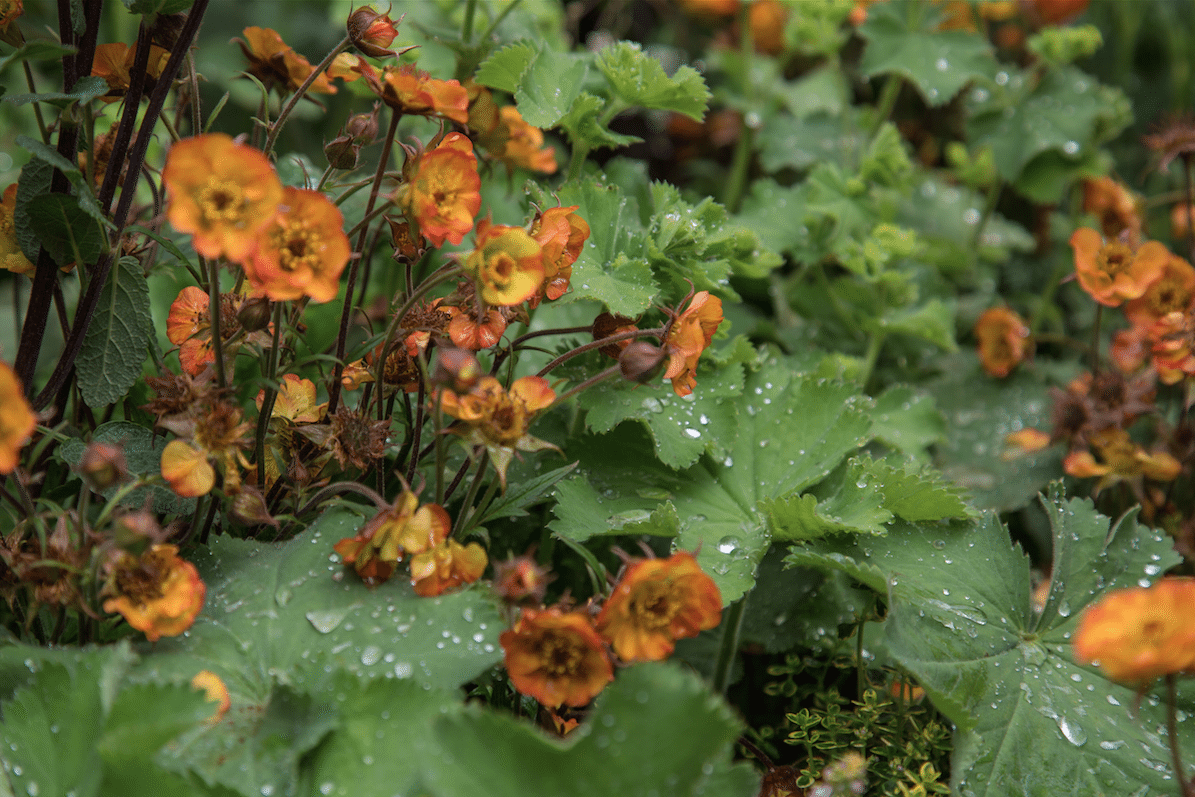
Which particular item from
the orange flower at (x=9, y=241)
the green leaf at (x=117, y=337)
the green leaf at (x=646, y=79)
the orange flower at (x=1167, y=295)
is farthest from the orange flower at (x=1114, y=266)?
the orange flower at (x=9, y=241)

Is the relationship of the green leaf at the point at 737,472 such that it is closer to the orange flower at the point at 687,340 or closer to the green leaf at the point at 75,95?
the orange flower at the point at 687,340

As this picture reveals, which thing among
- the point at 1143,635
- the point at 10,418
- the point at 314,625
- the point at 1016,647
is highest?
the point at 10,418

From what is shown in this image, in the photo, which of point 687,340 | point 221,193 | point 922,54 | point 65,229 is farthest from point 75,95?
point 922,54

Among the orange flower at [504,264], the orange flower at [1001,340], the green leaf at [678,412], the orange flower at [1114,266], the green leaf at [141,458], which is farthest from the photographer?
the orange flower at [1001,340]

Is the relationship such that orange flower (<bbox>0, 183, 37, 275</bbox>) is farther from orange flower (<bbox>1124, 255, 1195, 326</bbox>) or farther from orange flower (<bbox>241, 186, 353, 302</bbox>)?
orange flower (<bbox>1124, 255, 1195, 326</bbox>)

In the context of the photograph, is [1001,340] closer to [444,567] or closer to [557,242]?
[557,242]

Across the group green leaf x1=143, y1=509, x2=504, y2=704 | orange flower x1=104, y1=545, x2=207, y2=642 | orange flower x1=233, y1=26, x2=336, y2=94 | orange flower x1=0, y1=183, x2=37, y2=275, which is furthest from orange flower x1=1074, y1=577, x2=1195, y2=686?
orange flower x1=0, y1=183, x2=37, y2=275

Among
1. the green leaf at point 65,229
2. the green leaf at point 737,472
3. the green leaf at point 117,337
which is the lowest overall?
the green leaf at point 737,472
